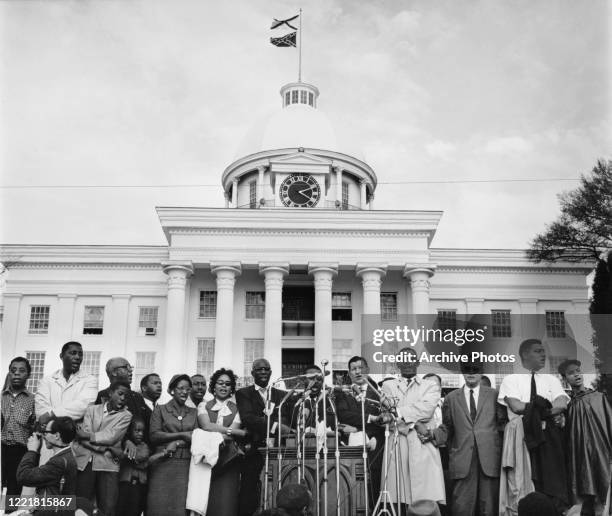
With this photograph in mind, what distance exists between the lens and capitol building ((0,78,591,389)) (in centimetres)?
2984

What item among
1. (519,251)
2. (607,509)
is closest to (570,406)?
(607,509)

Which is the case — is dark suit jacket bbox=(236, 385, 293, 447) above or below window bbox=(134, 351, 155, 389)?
below

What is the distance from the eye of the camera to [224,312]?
29.3 meters

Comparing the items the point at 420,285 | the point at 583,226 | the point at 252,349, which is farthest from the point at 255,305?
the point at 583,226

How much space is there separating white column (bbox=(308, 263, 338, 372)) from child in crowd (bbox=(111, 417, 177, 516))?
20.3 metres

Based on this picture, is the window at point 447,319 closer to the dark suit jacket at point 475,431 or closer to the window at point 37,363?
the window at point 37,363

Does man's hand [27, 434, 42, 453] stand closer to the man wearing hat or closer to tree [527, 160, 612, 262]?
the man wearing hat

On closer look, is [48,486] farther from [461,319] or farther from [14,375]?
[461,319]

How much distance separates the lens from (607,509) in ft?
25.3

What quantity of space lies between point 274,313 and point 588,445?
2129 centimetres

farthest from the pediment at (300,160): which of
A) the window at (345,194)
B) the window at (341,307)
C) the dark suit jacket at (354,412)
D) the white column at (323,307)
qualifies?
the dark suit jacket at (354,412)

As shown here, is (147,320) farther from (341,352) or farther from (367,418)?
(367,418)

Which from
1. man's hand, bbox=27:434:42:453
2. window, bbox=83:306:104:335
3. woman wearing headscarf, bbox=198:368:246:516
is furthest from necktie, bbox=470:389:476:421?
window, bbox=83:306:104:335

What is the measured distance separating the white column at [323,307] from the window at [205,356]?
484 centimetres
